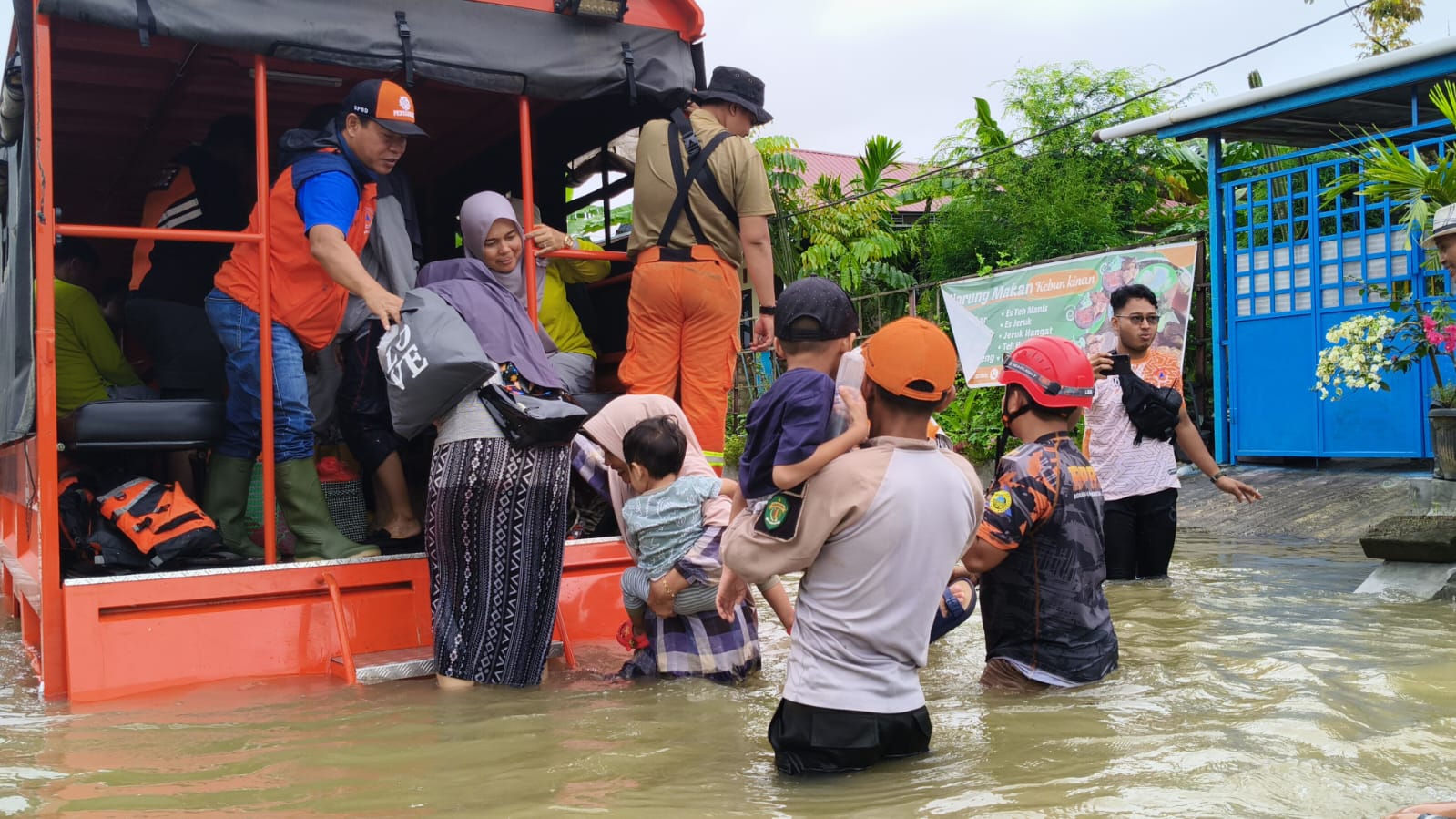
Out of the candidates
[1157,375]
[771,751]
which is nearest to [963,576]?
[771,751]

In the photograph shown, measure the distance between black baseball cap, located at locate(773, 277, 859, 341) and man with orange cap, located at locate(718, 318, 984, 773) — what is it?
187mm

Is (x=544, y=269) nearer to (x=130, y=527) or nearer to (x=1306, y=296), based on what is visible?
(x=130, y=527)

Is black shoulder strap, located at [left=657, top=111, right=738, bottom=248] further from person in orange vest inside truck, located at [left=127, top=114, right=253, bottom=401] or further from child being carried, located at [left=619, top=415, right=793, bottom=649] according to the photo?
person in orange vest inside truck, located at [left=127, top=114, right=253, bottom=401]

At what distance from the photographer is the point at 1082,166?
668 inches

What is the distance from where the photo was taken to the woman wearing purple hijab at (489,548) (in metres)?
4.34

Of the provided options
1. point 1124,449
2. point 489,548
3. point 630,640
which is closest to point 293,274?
point 489,548

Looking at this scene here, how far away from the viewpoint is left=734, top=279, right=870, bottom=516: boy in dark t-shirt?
3150 mm

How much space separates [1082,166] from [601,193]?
38.1ft

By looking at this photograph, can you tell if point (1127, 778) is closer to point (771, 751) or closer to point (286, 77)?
point (771, 751)

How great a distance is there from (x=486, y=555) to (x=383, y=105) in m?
1.81

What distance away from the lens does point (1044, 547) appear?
4078 millimetres

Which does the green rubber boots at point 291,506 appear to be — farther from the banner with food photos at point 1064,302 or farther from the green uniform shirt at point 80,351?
the banner with food photos at point 1064,302

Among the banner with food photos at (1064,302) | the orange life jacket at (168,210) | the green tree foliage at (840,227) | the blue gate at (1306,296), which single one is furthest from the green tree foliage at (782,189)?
the orange life jacket at (168,210)

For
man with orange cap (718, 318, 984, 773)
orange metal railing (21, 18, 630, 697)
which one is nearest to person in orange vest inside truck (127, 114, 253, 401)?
orange metal railing (21, 18, 630, 697)
